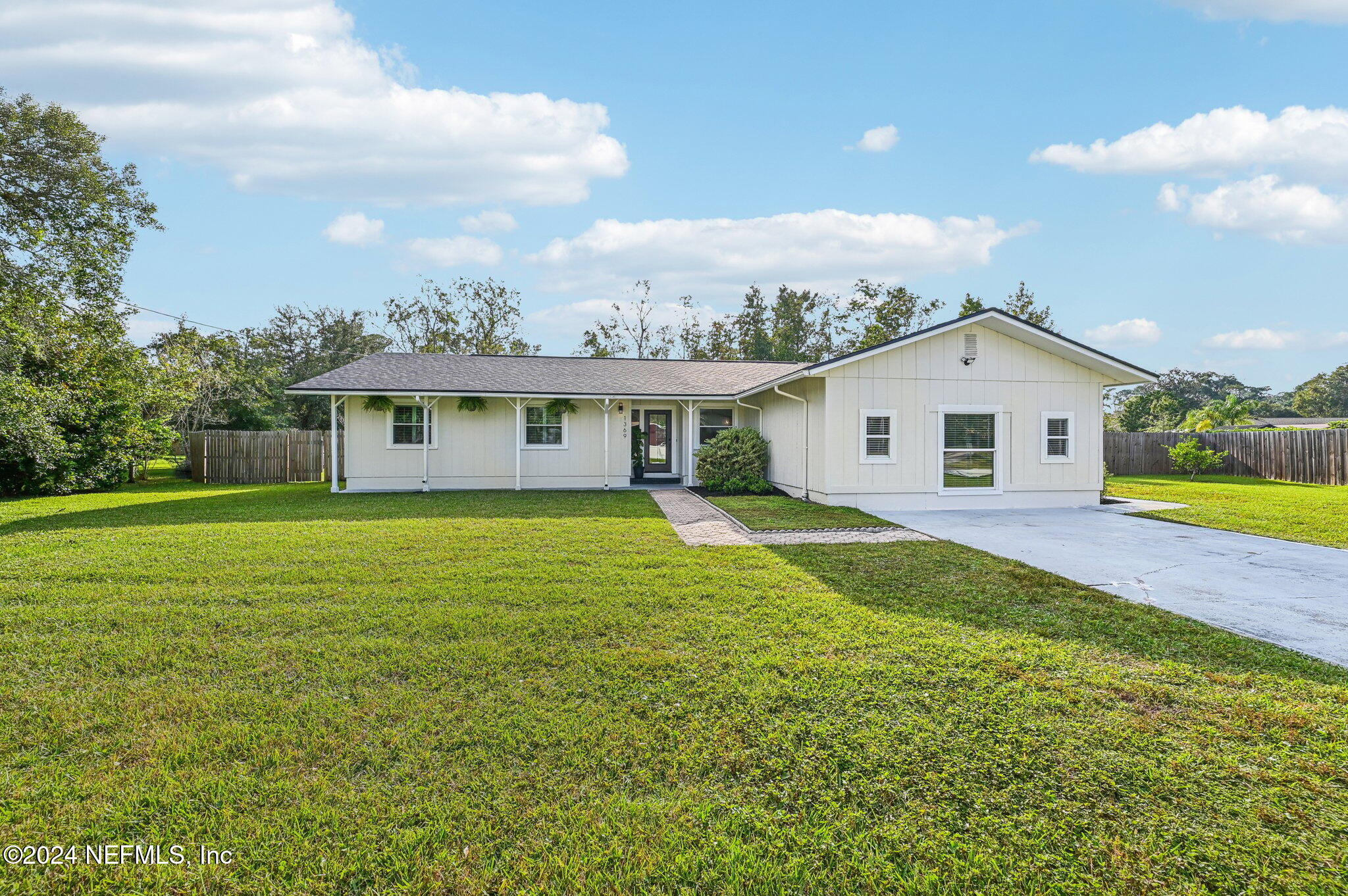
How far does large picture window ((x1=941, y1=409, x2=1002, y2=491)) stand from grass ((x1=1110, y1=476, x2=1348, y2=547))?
260 centimetres

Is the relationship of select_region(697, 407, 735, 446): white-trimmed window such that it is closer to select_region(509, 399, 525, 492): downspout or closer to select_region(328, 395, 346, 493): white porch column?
select_region(509, 399, 525, 492): downspout

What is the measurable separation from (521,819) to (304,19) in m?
11.8

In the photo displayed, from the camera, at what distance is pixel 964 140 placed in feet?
52.1

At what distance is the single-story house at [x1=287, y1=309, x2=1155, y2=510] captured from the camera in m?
11.8

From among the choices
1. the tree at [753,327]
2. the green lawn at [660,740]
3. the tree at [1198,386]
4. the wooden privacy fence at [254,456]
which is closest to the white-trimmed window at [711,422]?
the wooden privacy fence at [254,456]

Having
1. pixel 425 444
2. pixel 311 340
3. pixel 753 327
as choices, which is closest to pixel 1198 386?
pixel 753 327

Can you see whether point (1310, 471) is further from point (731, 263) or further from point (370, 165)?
point (370, 165)

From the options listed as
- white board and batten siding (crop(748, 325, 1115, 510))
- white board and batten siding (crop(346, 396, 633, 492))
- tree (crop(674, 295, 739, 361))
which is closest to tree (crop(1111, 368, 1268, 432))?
tree (crop(674, 295, 739, 361))

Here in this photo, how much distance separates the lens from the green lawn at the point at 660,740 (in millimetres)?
2197

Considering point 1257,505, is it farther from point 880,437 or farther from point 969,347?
point 880,437

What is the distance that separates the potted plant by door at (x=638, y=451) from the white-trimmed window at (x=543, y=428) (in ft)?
7.32

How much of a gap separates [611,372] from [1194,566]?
13.5 meters

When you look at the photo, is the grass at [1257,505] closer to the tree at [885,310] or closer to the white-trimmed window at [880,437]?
the white-trimmed window at [880,437]

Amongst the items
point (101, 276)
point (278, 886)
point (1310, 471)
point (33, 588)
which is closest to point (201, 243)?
point (101, 276)
